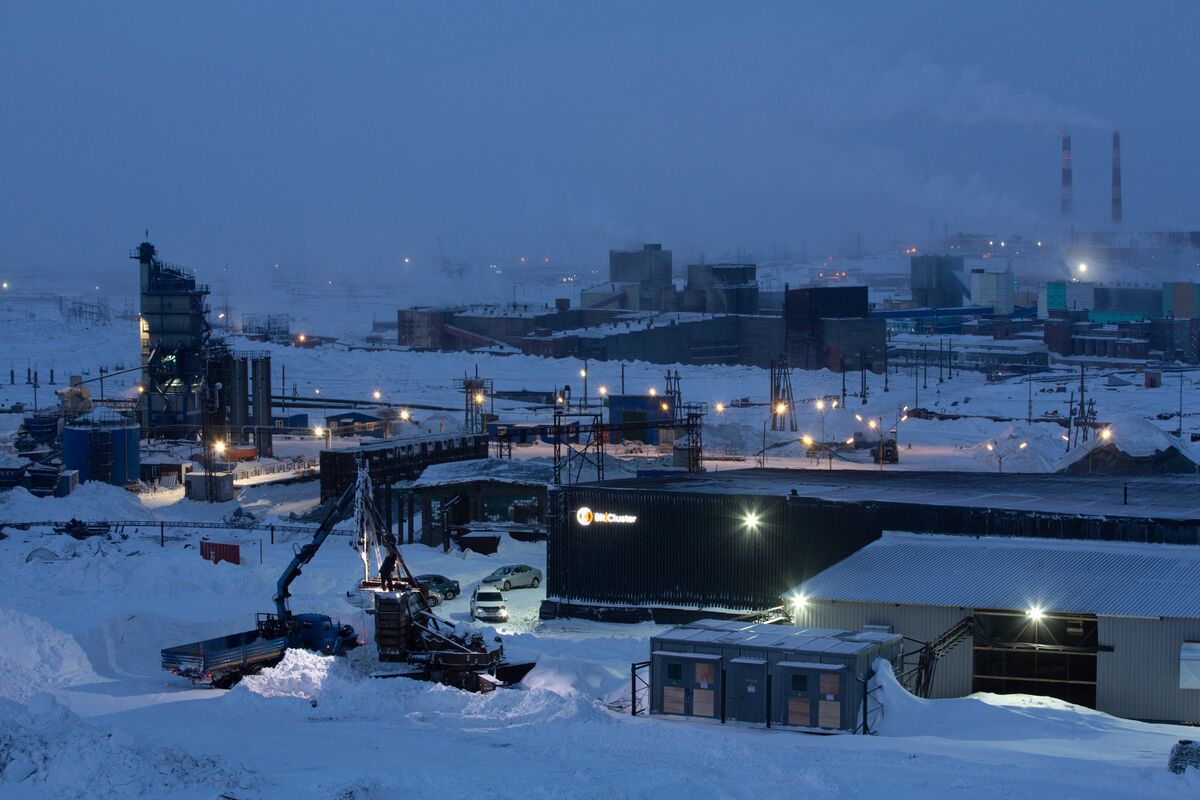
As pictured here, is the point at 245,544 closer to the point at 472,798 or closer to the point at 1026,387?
the point at 472,798

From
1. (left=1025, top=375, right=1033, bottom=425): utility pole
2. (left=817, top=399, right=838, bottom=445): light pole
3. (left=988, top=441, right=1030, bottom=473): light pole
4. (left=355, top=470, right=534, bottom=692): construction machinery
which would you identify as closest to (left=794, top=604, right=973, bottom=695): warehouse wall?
(left=355, top=470, right=534, bottom=692): construction machinery

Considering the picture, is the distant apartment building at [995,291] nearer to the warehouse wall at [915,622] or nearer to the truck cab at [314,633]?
the warehouse wall at [915,622]

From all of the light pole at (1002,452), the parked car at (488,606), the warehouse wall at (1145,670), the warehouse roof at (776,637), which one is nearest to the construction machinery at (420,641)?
the warehouse roof at (776,637)

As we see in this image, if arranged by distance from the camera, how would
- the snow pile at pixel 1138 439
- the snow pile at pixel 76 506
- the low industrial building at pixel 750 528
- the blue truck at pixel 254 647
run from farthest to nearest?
the snow pile at pixel 1138 439 → the snow pile at pixel 76 506 → the low industrial building at pixel 750 528 → the blue truck at pixel 254 647

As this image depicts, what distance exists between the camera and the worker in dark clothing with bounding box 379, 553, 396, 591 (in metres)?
13.9

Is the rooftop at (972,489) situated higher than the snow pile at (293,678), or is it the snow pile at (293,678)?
the rooftop at (972,489)

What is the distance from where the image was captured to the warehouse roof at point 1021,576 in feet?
42.8

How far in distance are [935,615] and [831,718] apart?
2.85m

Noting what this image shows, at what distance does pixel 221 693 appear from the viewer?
11898 mm

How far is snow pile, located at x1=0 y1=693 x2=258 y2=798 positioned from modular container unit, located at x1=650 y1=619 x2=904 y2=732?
159 inches

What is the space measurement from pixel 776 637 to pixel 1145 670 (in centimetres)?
346

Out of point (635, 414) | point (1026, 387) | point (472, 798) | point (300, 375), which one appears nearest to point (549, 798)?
point (472, 798)

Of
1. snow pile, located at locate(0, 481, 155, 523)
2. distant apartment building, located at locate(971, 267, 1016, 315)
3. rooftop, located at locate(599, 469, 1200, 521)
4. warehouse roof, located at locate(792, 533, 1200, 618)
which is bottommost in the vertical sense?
snow pile, located at locate(0, 481, 155, 523)

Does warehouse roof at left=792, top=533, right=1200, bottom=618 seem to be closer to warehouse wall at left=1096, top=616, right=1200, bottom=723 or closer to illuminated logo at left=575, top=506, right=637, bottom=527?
warehouse wall at left=1096, top=616, right=1200, bottom=723
